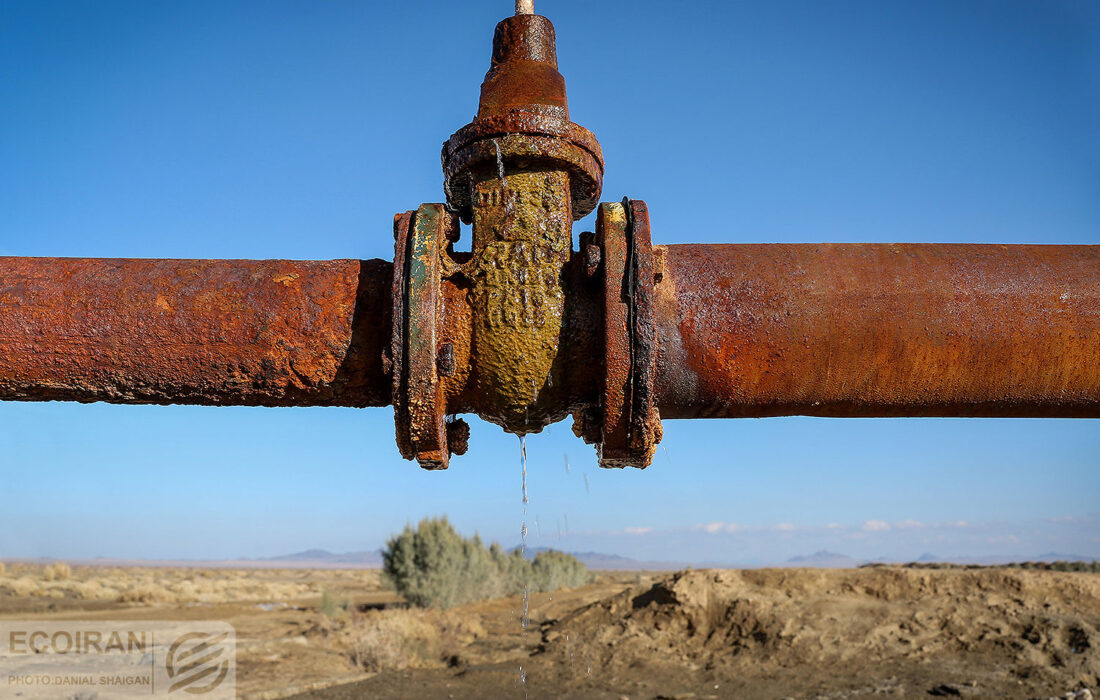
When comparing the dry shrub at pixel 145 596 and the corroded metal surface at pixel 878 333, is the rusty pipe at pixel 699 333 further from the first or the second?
the dry shrub at pixel 145 596

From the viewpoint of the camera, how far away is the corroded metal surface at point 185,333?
4.58 ft

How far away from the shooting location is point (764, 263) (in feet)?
4.77

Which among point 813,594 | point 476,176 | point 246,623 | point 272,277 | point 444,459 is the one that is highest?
point 476,176

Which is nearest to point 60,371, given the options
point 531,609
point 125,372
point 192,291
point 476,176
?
point 125,372

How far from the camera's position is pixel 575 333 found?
1411 millimetres

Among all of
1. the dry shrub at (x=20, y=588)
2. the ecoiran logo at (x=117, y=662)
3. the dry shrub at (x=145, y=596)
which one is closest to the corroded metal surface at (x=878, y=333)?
the ecoiran logo at (x=117, y=662)

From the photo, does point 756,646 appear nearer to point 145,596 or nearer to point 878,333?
point 878,333

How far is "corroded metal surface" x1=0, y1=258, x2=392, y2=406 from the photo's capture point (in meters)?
1.40

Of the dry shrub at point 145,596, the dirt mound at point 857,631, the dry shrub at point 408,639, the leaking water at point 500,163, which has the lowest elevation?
the dry shrub at point 145,596

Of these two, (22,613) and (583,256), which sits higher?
(583,256)

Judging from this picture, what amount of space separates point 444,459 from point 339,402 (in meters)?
0.26

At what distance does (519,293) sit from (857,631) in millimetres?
8559

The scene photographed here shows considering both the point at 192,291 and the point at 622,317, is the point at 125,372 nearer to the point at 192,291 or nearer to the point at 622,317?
the point at 192,291

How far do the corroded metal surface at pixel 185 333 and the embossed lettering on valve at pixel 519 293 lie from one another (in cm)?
23
